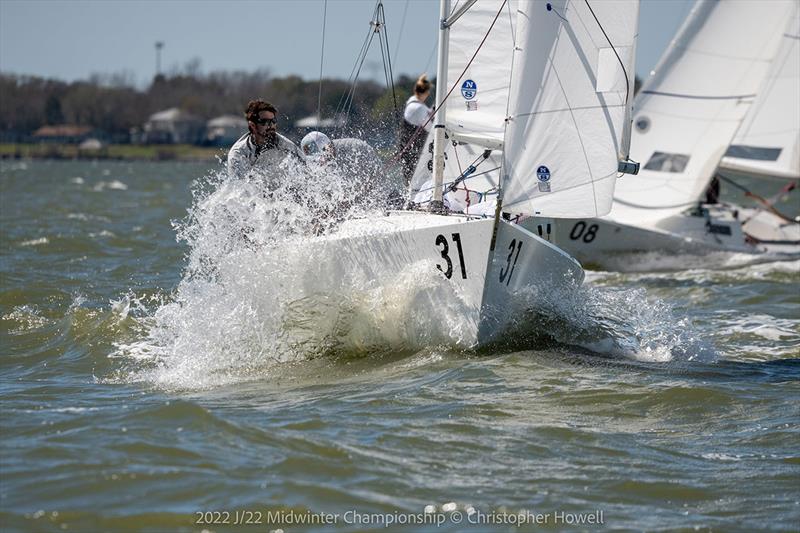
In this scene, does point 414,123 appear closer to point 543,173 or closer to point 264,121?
point 264,121

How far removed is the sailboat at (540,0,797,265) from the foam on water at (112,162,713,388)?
7945mm

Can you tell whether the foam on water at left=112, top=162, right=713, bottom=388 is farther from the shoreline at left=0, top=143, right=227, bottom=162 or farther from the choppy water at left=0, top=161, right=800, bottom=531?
the shoreline at left=0, top=143, right=227, bottom=162

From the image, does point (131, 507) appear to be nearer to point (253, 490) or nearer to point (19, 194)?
point (253, 490)

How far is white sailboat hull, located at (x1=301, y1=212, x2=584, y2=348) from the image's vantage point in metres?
7.80

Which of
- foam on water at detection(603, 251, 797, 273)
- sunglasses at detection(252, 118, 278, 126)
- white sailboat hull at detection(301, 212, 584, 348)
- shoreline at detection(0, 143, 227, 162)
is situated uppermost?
sunglasses at detection(252, 118, 278, 126)

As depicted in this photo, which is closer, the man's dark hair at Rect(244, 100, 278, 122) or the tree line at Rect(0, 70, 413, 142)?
the man's dark hair at Rect(244, 100, 278, 122)

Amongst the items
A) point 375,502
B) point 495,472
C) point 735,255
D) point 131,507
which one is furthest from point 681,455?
point 735,255

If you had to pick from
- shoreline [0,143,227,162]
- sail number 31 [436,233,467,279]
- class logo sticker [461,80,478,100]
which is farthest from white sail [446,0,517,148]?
shoreline [0,143,227,162]

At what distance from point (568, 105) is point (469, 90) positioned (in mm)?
1448

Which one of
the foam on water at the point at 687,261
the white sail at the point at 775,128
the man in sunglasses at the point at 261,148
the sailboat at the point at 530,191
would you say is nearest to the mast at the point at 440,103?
the sailboat at the point at 530,191

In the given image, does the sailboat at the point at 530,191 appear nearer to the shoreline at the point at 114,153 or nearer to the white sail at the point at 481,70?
the white sail at the point at 481,70

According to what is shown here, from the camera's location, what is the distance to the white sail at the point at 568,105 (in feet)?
26.2

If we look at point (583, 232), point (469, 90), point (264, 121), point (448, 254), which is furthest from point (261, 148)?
point (583, 232)

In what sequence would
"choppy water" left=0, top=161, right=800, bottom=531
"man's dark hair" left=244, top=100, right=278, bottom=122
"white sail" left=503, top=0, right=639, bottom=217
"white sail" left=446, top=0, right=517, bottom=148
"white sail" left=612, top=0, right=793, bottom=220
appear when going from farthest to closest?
"white sail" left=612, top=0, right=793, bottom=220 → "white sail" left=446, top=0, right=517, bottom=148 → "man's dark hair" left=244, top=100, right=278, bottom=122 → "white sail" left=503, top=0, right=639, bottom=217 → "choppy water" left=0, top=161, right=800, bottom=531
